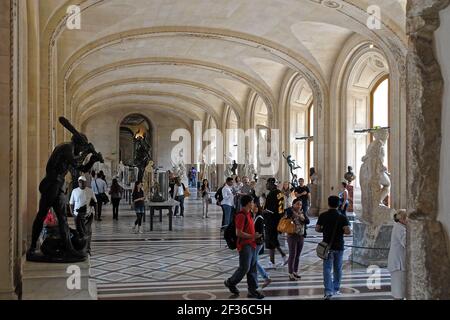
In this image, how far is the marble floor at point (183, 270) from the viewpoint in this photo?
6715mm

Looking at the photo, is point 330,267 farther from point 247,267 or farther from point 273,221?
point 273,221

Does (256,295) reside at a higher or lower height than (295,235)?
lower

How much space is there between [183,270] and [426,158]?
6.32m

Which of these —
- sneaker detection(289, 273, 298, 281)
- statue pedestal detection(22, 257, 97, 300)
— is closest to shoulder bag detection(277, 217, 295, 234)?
sneaker detection(289, 273, 298, 281)

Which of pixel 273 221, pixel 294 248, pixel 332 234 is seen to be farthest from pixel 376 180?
pixel 332 234

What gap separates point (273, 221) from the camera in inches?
337

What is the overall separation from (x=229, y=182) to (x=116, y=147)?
88.1 feet

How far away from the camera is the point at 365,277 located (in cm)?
776

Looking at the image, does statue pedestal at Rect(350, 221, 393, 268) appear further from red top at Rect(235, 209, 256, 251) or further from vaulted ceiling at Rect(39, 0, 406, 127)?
vaulted ceiling at Rect(39, 0, 406, 127)

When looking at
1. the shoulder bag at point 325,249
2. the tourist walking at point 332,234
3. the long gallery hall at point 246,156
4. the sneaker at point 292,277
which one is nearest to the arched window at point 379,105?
the long gallery hall at point 246,156

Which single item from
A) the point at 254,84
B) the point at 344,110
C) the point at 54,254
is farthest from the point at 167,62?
the point at 54,254

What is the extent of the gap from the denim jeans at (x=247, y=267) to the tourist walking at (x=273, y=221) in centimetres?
196

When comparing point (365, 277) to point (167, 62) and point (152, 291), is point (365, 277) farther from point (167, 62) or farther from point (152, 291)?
point (167, 62)

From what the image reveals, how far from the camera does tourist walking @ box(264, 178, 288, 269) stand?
8438 millimetres
